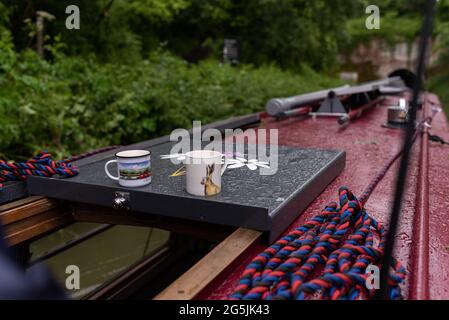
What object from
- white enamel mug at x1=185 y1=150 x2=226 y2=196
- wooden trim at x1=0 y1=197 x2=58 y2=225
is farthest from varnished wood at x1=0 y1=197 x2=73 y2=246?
white enamel mug at x1=185 y1=150 x2=226 y2=196

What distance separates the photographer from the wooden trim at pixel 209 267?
0.80m

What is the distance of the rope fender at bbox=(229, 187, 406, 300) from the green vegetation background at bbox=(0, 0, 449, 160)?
19.0 inches

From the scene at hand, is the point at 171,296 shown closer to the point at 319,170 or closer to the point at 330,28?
the point at 319,170

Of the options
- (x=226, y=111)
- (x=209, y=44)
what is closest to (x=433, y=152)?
(x=226, y=111)

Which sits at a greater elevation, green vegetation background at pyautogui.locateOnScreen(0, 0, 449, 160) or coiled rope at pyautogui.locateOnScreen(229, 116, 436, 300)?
green vegetation background at pyautogui.locateOnScreen(0, 0, 449, 160)

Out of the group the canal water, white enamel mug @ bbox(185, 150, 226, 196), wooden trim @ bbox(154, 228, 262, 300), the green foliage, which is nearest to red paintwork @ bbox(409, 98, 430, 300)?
wooden trim @ bbox(154, 228, 262, 300)

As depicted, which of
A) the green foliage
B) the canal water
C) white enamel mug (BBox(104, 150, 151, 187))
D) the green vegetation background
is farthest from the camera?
the canal water

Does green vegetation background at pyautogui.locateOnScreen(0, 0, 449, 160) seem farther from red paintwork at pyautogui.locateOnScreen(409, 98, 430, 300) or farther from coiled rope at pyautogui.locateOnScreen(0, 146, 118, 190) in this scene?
coiled rope at pyautogui.locateOnScreen(0, 146, 118, 190)

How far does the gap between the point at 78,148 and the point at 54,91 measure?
0.51 m

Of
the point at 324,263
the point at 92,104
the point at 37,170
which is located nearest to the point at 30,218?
the point at 37,170

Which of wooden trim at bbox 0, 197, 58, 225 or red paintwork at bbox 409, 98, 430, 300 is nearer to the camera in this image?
red paintwork at bbox 409, 98, 430, 300

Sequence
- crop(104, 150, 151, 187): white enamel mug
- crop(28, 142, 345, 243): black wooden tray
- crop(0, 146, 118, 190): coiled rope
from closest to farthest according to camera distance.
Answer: crop(28, 142, 345, 243): black wooden tray, crop(104, 150, 151, 187): white enamel mug, crop(0, 146, 118, 190): coiled rope

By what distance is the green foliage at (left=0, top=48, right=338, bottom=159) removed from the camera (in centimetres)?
307

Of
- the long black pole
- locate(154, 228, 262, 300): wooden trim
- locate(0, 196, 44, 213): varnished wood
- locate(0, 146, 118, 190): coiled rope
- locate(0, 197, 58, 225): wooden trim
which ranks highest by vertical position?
the long black pole
